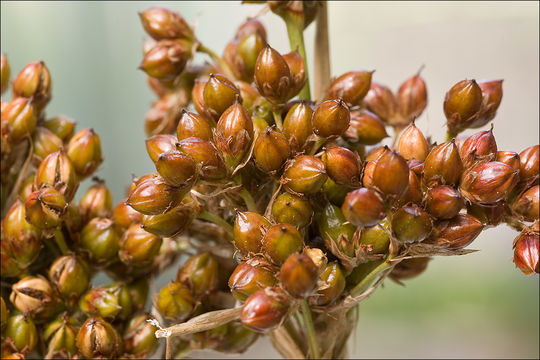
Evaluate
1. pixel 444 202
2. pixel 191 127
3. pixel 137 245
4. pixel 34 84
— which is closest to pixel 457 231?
pixel 444 202

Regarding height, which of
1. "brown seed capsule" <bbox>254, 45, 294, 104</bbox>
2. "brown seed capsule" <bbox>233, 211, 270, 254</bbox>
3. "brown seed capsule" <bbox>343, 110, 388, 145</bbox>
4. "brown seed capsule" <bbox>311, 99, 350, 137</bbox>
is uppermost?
"brown seed capsule" <bbox>254, 45, 294, 104</bbox>

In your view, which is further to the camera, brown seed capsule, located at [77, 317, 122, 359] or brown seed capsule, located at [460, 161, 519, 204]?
brown seed capsule, located at [77, 317, 122, 359]

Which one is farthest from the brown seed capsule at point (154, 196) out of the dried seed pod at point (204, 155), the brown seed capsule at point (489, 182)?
the brown seed capsule at point (489, 182)

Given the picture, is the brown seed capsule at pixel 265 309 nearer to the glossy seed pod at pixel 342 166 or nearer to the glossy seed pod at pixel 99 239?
the glossy seed pod at pixel 342 166

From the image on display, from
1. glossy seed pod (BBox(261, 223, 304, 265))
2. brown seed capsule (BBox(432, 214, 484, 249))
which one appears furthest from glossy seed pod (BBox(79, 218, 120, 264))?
brown seed capsule (BBox(432, 214, 484, 249))

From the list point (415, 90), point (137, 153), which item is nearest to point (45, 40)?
point (137, 153)

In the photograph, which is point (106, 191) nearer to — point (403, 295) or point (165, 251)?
point (165, 251)

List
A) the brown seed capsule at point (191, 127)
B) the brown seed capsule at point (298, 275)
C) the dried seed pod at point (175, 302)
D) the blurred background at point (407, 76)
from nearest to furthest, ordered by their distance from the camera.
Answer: the brown seed capsule at point (298, 275) < the brown seed capsule at point (191, 127) < the dried seed pod at point (175, 302) < the blurred background at point (407, 76)

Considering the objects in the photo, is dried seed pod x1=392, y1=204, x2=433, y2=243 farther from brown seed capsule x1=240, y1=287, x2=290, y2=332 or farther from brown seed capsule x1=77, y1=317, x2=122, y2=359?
brown seed capsule x1=77, y1=317, x2=122, y2=359
